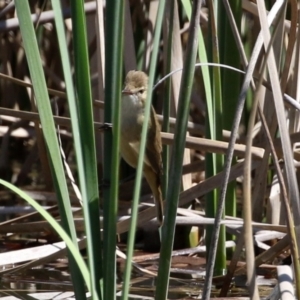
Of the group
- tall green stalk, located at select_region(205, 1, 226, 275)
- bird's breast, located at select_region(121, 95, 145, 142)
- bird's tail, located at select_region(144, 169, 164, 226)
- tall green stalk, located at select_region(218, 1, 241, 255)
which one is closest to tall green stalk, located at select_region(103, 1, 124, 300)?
tall green stalk, located at select_region(205, 1, 226, 275)

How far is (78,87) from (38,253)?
1.21m

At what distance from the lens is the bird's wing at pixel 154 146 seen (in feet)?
9.40

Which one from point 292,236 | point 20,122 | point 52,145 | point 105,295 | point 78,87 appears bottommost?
point 105,295

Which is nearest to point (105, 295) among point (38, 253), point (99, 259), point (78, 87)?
point (99, 259)

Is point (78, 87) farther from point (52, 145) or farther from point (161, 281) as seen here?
point (161, 281)

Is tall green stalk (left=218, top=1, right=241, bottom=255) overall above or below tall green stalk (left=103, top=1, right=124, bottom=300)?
above

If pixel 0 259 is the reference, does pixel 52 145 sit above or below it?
above

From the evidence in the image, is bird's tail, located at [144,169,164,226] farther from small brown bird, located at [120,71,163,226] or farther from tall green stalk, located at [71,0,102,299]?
tall green stalk, located at [71,0,102,299]

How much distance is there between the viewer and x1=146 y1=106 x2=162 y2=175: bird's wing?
9.40 feet

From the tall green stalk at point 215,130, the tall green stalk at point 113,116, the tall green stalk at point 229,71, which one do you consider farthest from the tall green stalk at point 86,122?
the tall green stalk at point 229,71

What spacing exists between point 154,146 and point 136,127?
0.13m

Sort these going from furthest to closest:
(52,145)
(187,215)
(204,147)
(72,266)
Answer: (187,215), (204,147), (72,266), (52,145)

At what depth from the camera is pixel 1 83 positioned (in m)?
4.27

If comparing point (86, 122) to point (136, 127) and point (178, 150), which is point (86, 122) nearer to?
point (178, 150)
